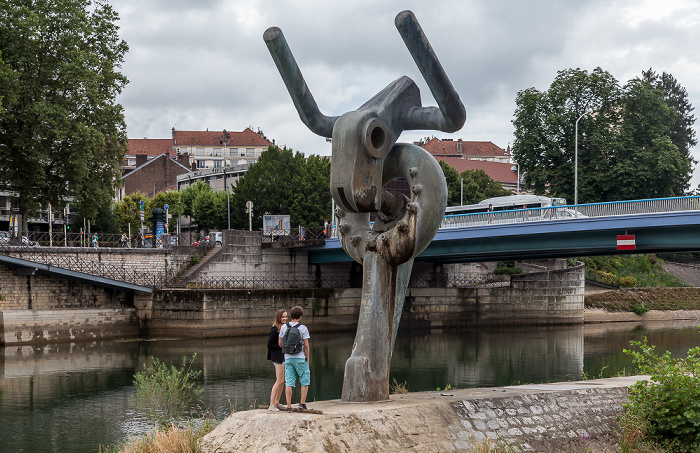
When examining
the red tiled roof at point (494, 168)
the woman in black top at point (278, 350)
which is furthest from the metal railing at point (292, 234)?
the red tiled roof at point (494, 168)

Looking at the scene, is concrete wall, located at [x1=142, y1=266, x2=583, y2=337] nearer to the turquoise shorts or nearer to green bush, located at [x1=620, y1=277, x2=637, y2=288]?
green bush, located at [x1=620, y1=277, x2=637, y2=288]

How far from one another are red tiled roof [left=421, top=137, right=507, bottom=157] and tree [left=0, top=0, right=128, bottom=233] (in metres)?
95.3

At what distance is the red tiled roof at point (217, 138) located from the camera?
138500 millimetres

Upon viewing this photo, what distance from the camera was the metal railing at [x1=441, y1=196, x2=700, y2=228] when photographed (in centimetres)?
3612

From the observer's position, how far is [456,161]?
119812 millimetres

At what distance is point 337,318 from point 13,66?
852 inches

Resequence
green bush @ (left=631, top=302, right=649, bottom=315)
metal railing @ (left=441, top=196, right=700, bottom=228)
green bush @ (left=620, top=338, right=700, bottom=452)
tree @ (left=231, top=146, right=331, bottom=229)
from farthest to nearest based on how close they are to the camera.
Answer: tree @ (left=231, top=146, right=331, bottom=229)
green bush @ (left=631, top=302, right=649, bottom=315)
metal railing @ (left=441, top=196, right=700, bottom=228)
green bush @ (left=620, top=338, right=700, bottom=452)

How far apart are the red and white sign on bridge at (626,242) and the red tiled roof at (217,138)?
10407 centimetres

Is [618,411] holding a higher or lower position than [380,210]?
lower

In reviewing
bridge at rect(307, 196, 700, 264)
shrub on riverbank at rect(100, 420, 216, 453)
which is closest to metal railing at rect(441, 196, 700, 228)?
bridge at rect(307, 196, 700, 264)

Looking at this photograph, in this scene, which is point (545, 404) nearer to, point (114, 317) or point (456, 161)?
point (114, 317)

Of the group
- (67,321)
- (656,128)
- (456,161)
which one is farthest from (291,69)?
(456,161)

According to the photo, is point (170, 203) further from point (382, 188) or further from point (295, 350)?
point (295, 350)

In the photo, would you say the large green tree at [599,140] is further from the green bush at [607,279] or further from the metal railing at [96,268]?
the metal railing at [96,268]
